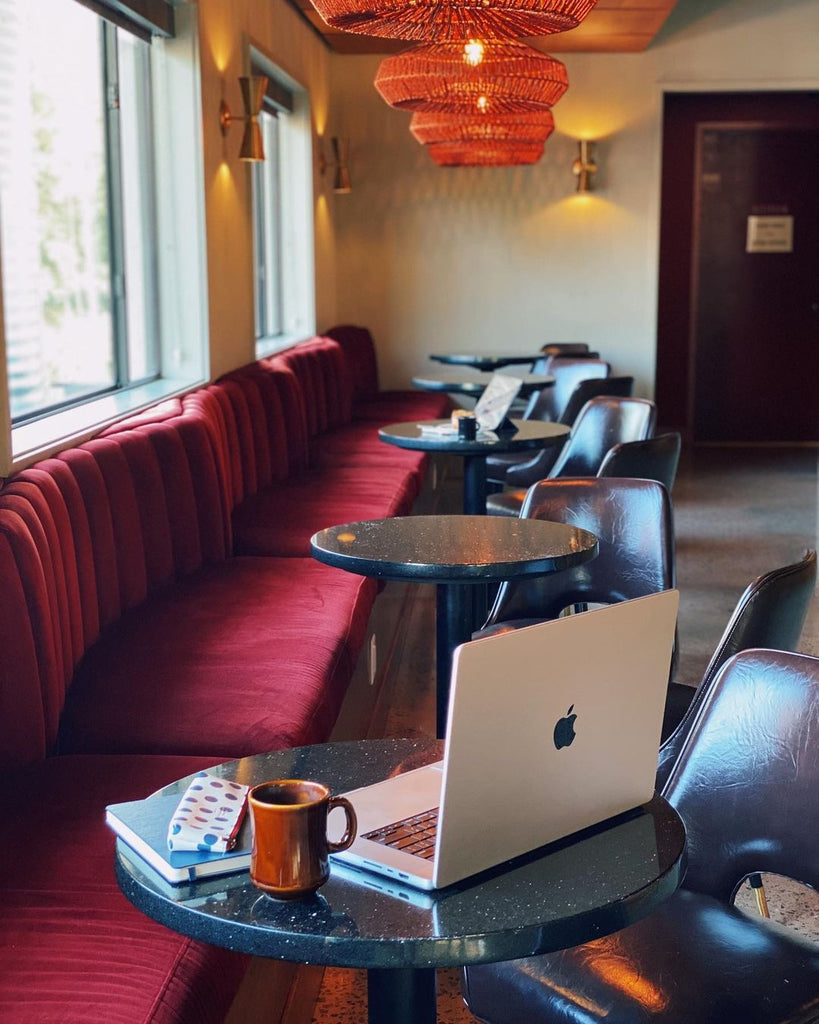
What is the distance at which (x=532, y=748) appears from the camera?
1.33m

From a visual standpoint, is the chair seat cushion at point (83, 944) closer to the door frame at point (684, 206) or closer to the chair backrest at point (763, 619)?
the chair backrest at point (763, 619)

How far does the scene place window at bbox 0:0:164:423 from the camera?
387cm

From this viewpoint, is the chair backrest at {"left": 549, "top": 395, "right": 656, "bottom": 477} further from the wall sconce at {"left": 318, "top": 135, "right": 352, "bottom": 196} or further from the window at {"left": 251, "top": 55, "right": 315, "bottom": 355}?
the wall sconce at {"left": 318, "top": 135, "right": 352, "bottom": 196}

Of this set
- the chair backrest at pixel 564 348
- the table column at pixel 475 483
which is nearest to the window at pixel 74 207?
the table column at pixel 475 483

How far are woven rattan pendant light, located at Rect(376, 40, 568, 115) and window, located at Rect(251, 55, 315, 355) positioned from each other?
2.66 m

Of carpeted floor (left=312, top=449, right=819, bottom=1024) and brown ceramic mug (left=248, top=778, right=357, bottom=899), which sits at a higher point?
brown ceramic mug (left=248, top=778, right=357, bottom=899)

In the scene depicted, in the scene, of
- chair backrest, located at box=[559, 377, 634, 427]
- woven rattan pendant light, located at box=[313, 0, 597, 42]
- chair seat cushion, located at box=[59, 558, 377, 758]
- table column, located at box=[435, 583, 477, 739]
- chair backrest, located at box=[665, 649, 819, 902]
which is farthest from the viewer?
chair backrest, located at box=[559, 377, 634, 427]

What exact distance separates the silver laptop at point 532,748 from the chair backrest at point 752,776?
0.28 meters

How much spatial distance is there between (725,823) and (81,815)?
109 cm

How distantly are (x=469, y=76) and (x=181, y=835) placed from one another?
4.23 m

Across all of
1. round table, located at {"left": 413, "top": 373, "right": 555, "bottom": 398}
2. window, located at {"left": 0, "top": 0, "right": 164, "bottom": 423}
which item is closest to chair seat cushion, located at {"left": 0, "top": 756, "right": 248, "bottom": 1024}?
window, located at {"left": 0, "top": 0, "right": 164, "bottom": 423}

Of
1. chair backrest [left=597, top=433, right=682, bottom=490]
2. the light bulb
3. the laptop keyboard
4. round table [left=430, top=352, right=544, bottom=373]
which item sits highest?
the light bulb

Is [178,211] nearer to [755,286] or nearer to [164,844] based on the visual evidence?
[164,844]

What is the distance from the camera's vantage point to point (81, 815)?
2178mm
